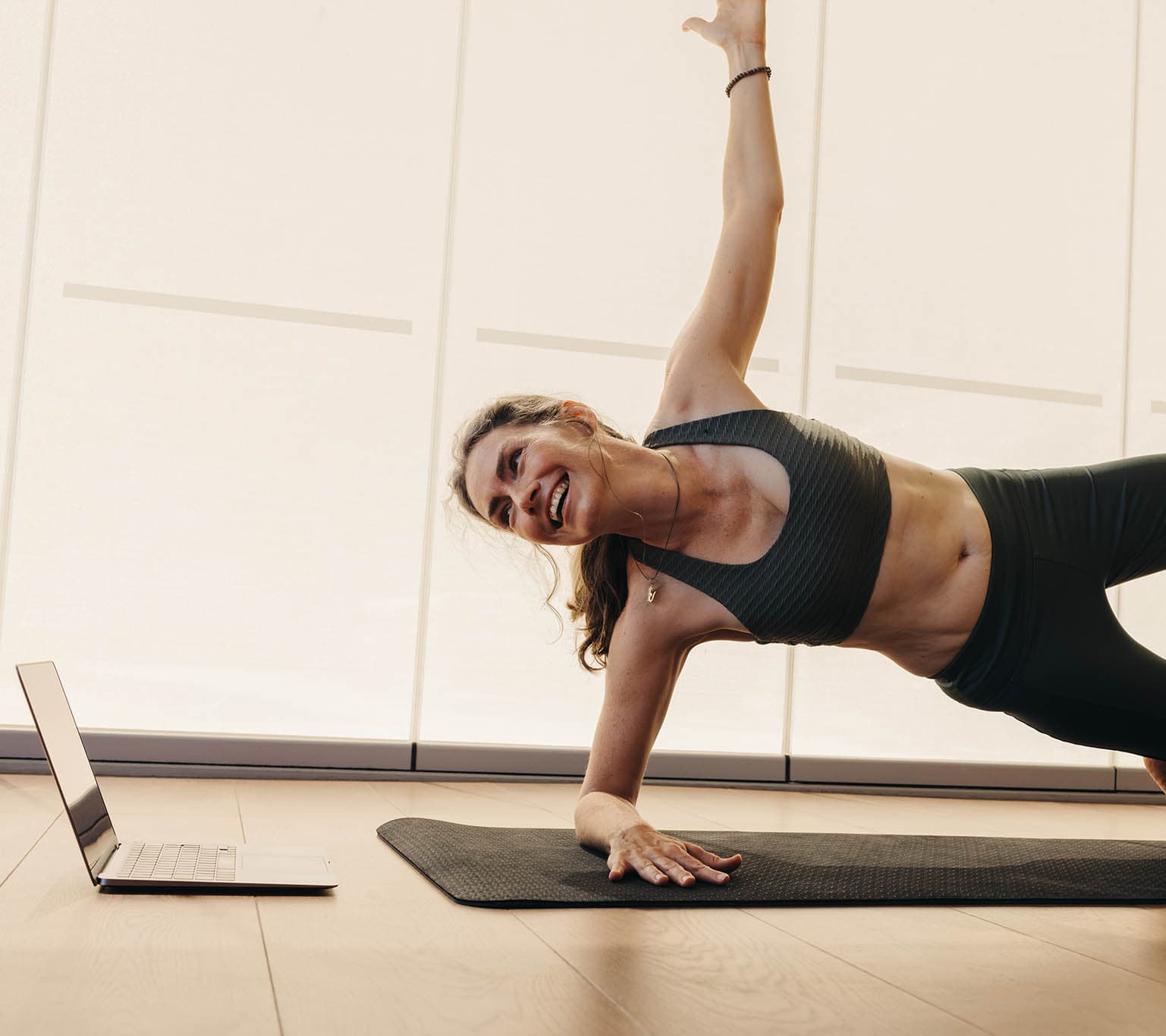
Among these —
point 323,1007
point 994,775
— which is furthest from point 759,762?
point 323,1007

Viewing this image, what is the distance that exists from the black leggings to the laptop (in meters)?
1.08

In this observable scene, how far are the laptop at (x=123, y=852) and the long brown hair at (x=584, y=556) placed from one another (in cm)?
61

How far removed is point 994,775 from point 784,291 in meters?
1.50

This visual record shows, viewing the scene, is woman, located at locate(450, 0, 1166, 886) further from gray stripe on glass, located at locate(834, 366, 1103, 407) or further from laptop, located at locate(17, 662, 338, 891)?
gray stripe on glass, located at locate(834, 366, 1103, 407)

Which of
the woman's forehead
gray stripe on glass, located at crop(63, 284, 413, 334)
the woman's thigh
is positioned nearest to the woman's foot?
the woman's thigh

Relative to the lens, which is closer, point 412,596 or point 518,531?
point 518,531

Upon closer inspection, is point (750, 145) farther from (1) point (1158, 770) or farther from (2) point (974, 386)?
(2) point (974, 386)

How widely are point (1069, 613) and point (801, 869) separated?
59 cm

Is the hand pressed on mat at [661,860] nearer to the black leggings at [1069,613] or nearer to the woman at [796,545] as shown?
the woman at [796,545]

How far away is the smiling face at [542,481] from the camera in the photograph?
1.72m

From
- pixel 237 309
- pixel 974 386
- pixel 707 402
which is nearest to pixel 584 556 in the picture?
pixel 707 402

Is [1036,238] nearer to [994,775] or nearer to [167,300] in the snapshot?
[994,775]

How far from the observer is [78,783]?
1385 millimetres

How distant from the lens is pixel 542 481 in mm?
1732
